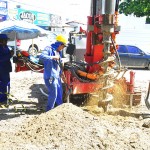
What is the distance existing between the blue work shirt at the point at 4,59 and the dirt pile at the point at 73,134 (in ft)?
10.1

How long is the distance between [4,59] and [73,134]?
13.6 ft

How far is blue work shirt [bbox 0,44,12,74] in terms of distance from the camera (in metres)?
9.50

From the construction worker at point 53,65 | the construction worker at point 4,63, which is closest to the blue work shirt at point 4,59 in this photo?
the construction worker at point 4,63

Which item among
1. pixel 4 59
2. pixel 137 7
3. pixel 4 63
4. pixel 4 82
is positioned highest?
pixel 137 7

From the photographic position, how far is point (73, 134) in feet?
20.1

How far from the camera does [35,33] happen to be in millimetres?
11305

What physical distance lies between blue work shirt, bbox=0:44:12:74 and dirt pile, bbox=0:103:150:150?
10.1ft

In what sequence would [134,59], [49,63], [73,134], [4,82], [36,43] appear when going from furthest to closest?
[36,43] → [134,59] → [4,82] → [49,63] → [73,134]

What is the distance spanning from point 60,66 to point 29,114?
4.54 ft

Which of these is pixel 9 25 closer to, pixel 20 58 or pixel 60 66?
pixel 20 58

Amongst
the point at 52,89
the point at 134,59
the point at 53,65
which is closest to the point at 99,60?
the point at 53,65

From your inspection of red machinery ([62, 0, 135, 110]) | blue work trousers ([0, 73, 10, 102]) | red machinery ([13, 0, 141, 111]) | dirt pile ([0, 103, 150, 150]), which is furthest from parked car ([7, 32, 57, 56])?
dirt pile ([0, 103, 150, 150])

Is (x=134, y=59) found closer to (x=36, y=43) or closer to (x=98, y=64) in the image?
(x=36, y=43)

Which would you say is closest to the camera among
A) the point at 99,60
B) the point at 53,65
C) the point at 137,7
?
the point at 53,65
